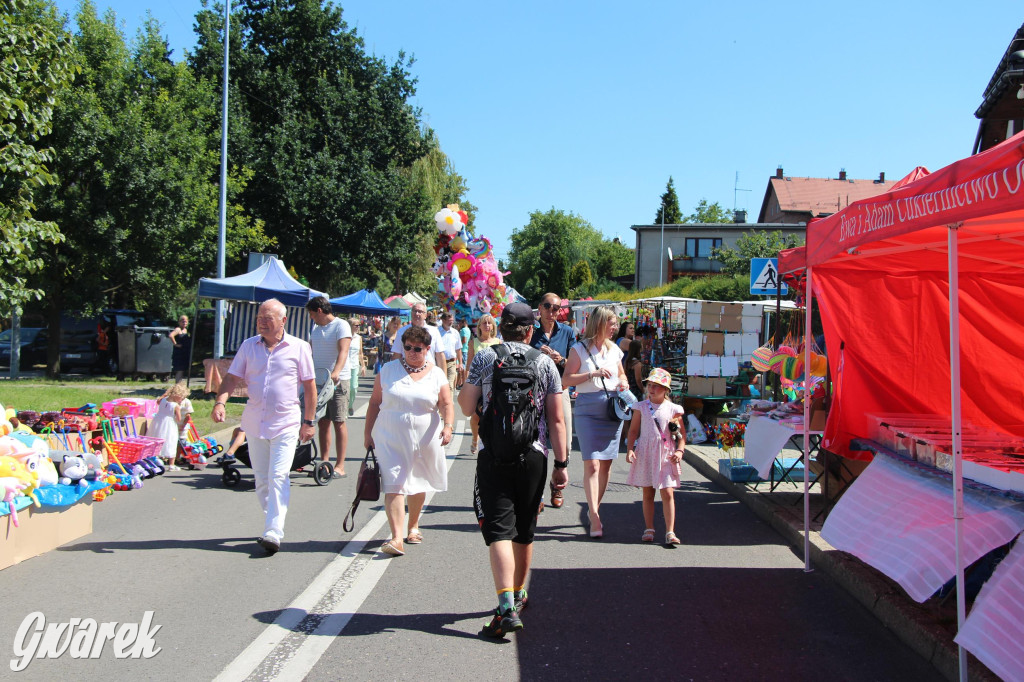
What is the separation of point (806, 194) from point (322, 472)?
6347 centimetres

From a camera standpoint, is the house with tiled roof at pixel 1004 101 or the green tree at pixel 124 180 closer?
the house with tiled roof at pixel 1004 101

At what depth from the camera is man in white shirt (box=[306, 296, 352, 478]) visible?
8.70m

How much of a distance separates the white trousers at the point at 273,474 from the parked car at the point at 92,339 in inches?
725

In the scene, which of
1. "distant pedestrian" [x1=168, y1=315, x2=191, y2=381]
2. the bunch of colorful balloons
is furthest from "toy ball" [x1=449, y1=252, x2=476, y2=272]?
"distant pedestrian" [x1=168, y1=315, x2=191, y2=381]

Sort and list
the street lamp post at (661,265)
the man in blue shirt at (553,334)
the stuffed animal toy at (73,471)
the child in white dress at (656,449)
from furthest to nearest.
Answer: the street lamp post at (661,265) → the man in blue shirt at (553,334) → the child in white dress at (656,449) → the stuffed animal toy at (73,471)

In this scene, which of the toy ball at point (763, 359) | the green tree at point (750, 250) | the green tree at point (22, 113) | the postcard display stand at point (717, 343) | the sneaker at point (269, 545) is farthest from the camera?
the green tree at point (750, 250)

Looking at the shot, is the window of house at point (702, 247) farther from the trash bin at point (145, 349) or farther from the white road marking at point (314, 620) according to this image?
the white road marking at point (314, 620)

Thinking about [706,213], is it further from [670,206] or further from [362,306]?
[362,306]

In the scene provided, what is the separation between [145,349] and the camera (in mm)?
21078

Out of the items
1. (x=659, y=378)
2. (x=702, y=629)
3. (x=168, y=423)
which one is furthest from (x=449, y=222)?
(x=702, y=629)

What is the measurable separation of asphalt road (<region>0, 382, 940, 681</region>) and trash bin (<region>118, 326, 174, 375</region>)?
14.8 m

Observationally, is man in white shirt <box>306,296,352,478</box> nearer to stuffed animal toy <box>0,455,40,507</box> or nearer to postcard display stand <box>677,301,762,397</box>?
stuffed animal toy <box>0,455,40,507</box>

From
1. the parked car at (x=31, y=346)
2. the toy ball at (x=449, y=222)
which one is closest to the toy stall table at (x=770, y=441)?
the toy ball at (x=449, y=222)

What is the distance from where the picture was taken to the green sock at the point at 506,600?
4379 mm
